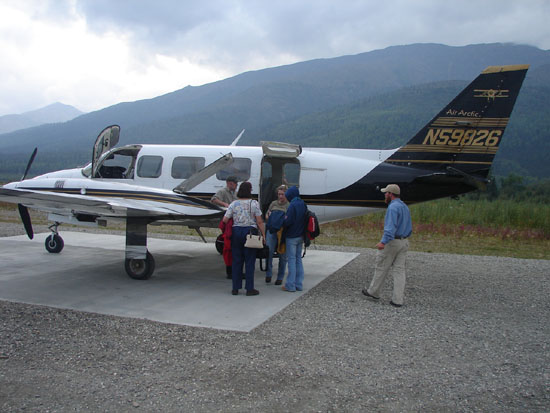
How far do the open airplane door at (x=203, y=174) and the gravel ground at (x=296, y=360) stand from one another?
341 cm

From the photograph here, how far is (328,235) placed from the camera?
18.7 metres

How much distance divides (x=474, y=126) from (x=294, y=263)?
493 centimetres

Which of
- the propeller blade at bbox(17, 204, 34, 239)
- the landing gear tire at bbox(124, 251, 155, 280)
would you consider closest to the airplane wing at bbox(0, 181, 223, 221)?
the landing gear tire at bbox(124, 251, 155, 280)

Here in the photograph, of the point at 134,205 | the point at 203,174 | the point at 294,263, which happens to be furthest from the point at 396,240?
the point at 134,205

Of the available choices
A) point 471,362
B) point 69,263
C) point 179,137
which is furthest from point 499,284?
point 179,137

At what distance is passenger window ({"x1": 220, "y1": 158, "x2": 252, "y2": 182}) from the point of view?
9.88 metres

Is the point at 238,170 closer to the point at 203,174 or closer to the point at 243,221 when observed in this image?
the point at 203,174

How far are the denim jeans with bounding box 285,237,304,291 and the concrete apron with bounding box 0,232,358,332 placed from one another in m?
0.18

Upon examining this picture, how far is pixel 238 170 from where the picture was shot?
32.5 feet

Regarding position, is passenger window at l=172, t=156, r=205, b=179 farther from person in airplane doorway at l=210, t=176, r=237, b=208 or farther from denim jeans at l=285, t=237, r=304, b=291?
denim jeans at l=285, t=237, r=304, b=291

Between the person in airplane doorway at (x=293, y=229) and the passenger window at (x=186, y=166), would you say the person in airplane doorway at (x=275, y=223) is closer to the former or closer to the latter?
the person in airplane doorway at (x=293, y=229)

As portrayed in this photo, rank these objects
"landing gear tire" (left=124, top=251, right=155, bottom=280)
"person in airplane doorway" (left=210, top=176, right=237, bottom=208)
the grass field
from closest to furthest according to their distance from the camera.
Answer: "person in airplane doorway" (left=210, top=176, right=237, bottom=208) < "landing gear tire" (left=124, top=251, right=155, bottom=280) < the grass field

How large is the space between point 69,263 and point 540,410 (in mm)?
9434

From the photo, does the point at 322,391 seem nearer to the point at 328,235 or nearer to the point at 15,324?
the point at 15,324
